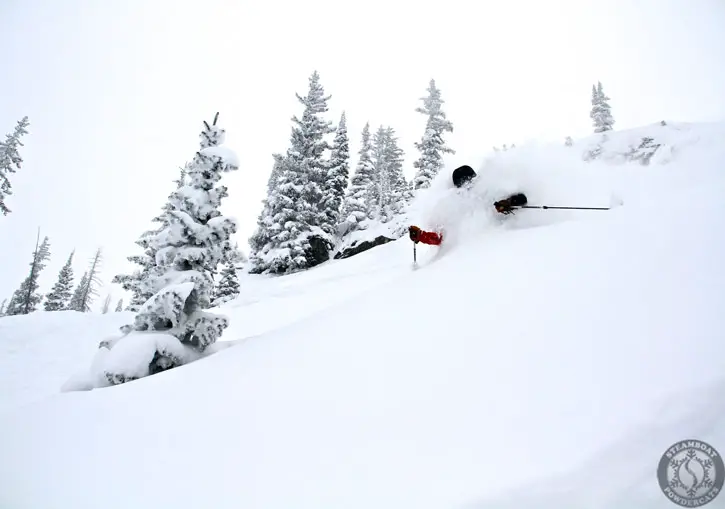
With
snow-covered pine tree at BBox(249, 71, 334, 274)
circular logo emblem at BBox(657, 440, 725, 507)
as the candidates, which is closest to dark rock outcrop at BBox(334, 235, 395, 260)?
snow-covered pine tree at BBox(249, 71, 334, 274)

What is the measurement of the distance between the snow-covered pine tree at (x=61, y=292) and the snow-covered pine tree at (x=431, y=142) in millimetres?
34367

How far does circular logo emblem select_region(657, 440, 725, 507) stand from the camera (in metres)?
1.74

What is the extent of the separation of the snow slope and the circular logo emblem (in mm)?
43

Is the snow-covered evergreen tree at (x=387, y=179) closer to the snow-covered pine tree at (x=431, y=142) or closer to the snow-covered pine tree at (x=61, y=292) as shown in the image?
the snow-covered pine tree at (x=431, y=142)

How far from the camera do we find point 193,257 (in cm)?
819

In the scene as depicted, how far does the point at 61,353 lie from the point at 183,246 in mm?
7244

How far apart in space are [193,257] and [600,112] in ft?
138

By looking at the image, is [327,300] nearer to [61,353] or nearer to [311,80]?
[61,353]

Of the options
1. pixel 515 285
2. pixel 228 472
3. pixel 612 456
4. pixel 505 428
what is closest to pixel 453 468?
pixel 505 428

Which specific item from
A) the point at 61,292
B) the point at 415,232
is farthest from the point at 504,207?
the point at 61,292

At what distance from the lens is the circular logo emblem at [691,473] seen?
174 centimetres

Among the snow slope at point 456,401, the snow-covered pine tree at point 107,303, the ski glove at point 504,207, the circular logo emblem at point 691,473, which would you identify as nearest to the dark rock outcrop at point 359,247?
the ski glove at point 504,207

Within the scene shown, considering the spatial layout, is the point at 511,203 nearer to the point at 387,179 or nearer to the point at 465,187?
the point at 465,187

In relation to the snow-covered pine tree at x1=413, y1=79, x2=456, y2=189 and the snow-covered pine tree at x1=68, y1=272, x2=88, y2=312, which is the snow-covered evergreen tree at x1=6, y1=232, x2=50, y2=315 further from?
the snow-covered pine tree at x1=413, y1=79, x2=456, y2=189
